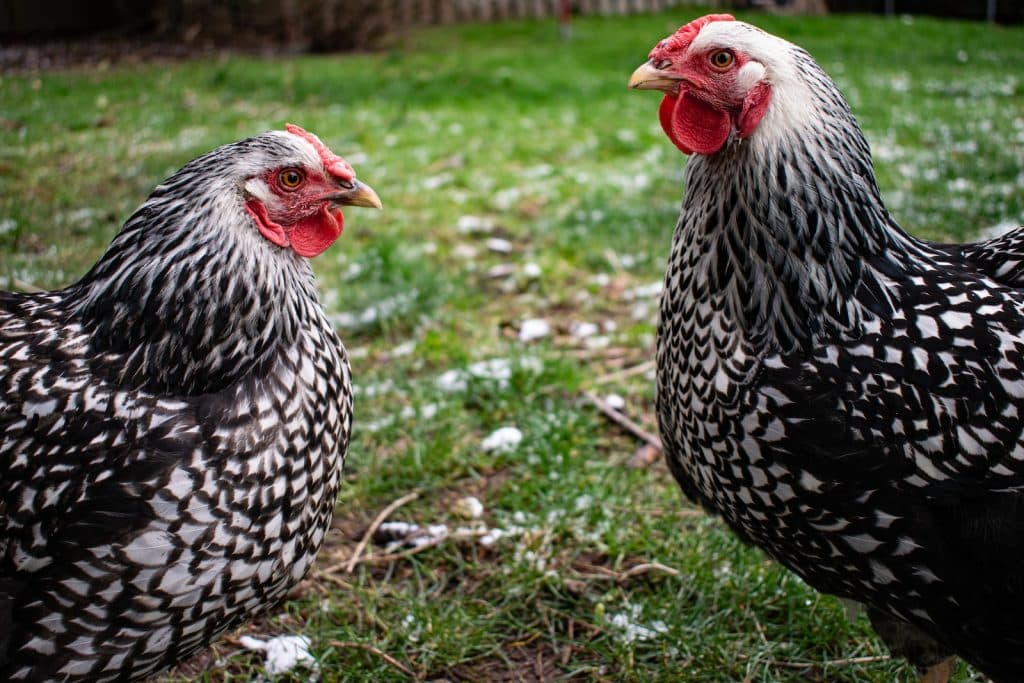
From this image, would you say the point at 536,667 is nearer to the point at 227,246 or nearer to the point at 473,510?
the point at 473,510

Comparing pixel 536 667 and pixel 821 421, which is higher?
pixel 821 421

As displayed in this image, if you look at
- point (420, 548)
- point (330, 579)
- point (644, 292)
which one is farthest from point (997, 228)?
point (330, 579)

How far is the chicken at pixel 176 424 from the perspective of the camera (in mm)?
1910

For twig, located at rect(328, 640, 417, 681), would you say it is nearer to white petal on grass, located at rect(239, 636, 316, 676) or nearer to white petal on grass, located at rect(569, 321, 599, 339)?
white petal on grass, located at rect(239, 636, 316, 676)

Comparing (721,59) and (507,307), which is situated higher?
(721,59)

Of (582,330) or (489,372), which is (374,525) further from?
(582,330)

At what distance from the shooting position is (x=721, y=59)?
86.7 inches

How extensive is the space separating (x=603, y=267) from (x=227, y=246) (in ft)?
11.0

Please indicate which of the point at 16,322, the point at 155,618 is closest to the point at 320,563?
the point at 155,618

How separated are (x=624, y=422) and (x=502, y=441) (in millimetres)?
573

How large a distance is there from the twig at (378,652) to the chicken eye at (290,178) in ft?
4.77

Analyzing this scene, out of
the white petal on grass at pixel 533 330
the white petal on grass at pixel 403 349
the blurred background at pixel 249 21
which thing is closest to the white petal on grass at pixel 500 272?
the white petal on grass at pixel 533 330

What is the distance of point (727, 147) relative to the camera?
2240 millimetres

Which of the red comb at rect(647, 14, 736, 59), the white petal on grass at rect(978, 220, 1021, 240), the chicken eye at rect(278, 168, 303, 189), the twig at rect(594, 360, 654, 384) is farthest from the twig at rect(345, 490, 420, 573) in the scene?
the white petal on grass at rect(978, 220, 1021, 240)
